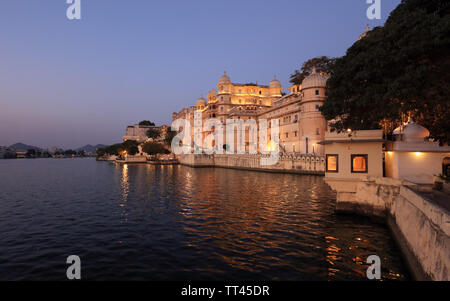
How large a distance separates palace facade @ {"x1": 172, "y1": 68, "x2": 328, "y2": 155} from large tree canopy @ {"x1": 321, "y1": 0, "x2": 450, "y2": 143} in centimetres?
1238

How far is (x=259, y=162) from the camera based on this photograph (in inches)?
2317

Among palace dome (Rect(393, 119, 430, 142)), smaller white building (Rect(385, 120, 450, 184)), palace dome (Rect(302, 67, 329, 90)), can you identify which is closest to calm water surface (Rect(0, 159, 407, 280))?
smaller white building (Rect(385, 120, 450, 184))

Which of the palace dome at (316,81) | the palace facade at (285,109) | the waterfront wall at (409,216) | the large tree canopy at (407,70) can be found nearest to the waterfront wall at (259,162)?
the palace facade at (285,109)

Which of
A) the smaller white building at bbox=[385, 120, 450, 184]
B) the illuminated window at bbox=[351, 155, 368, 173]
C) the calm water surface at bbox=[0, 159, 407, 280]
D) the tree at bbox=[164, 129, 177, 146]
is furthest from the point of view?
the tree at bbox=[164, 129, 177, 146]

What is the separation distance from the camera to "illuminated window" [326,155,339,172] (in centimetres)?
1839

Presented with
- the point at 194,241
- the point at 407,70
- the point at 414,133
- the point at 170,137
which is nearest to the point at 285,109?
the point at 407,70

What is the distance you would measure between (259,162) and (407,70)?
41675 millimetres

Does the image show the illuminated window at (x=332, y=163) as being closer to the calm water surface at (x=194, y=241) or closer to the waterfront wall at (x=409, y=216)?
the waterfront wall at (x=409, y=216)

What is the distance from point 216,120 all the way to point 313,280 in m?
81.8

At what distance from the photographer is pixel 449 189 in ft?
50.3

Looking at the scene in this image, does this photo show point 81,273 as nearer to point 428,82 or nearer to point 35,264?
point 35,264

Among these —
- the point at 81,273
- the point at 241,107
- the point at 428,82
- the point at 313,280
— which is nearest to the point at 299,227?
the point at 313,280

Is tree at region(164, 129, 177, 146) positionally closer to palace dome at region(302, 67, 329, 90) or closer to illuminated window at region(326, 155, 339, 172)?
→ palace dome at region(302, 67, 329, 90)

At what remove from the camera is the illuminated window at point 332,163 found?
18.4 m
